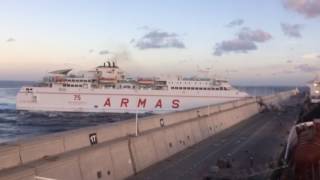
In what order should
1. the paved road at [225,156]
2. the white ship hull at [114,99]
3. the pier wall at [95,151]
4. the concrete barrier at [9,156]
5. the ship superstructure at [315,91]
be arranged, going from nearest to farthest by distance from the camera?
the concrete barrier at [9,156] < the pier wall at [95,151] < the paved road at [225,156] < the ship superstructure at [315,91] < the white ship hull at [114,99]

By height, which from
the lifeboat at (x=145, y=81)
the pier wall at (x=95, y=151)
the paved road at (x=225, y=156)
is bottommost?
the paved road at (x=225, y=156)

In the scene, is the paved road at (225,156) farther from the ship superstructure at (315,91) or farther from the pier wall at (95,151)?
the ship superstructure at (315,91)

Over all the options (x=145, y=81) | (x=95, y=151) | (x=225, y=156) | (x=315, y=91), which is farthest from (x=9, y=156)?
(x=145, y=81)

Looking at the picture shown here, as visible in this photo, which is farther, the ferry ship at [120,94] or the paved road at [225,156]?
the ferry ship at [120,94]

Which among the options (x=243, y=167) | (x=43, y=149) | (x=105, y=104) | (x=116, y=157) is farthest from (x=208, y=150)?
(x=105, y=104)

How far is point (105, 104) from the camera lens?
12988 centimetres

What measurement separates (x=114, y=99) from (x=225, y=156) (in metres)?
106

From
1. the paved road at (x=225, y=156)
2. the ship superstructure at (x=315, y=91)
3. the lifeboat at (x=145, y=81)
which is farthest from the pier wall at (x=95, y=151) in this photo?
the lifeboat at (x=145, y=81)

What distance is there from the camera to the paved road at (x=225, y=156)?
20.0 meters

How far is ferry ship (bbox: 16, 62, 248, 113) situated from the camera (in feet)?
428

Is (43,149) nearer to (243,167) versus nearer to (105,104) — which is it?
(243,167)

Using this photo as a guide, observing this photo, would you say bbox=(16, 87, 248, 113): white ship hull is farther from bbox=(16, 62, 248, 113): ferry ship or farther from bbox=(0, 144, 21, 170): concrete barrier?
bbox=(0, 144, 21, 170): concrete barrier

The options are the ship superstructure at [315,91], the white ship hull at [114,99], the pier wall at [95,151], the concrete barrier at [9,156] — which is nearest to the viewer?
the concrete barrier at [9,156]

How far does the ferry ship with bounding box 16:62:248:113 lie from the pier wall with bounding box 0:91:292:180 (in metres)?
Answer: 101
